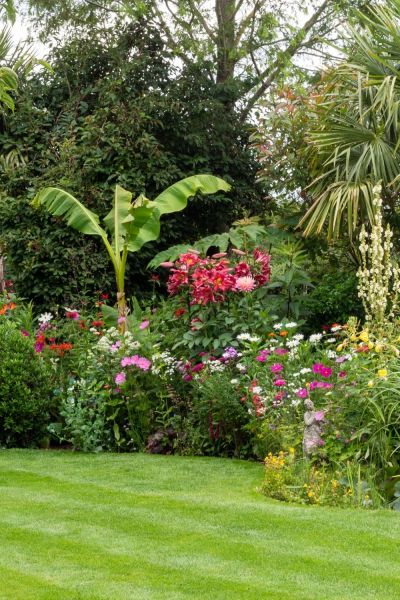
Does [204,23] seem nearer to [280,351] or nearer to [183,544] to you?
[280,351]

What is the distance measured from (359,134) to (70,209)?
3740mm

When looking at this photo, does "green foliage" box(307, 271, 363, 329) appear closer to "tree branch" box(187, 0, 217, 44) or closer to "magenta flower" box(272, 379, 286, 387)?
"magenta flower" box(272, 379, 286, 387)

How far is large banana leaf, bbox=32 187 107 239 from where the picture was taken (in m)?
12.5

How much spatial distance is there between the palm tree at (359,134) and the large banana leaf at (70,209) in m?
2.69

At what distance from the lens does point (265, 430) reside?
350 inches

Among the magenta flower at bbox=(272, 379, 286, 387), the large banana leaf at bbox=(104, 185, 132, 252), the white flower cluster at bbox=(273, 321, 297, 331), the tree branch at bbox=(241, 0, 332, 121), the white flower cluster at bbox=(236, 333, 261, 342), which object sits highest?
the tree branch at bbox=(241, 0, 332, 121)

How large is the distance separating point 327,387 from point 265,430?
75 centimetres

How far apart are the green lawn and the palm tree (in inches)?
153

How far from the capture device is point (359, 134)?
11680mm

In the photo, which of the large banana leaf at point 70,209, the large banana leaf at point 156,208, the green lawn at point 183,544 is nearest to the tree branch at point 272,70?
the large banana leaf at point 156,208

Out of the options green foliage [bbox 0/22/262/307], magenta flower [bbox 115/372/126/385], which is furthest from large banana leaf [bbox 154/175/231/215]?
magenta flower [bbox 115/372/126/385]

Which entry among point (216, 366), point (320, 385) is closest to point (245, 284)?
point (216, 366)

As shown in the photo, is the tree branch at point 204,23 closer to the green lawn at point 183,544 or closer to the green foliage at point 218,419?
the green foliage at point 218,419

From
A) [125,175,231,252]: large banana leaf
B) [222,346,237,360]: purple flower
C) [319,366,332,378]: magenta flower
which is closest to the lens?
[319,366,332,378]: magenta flower
